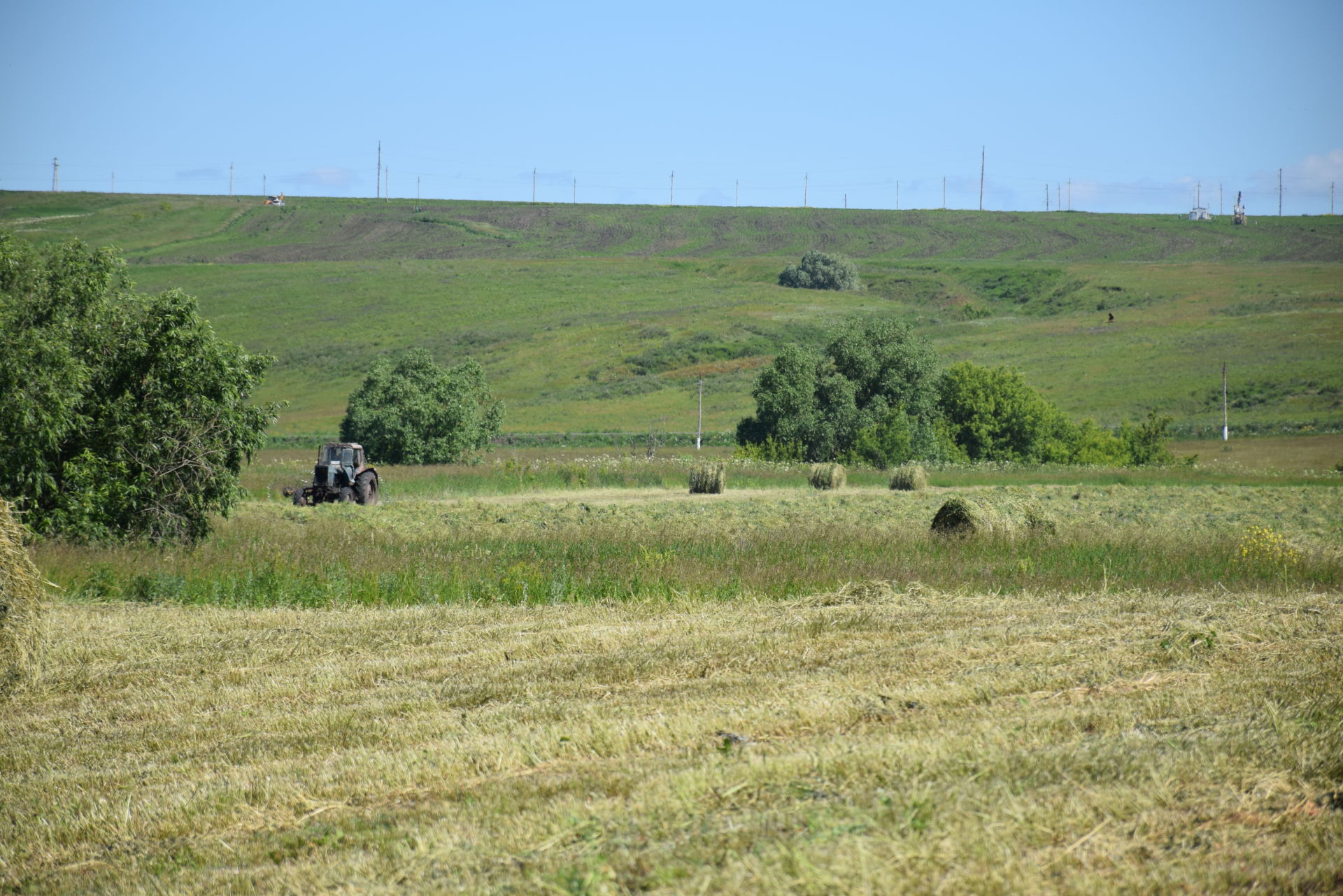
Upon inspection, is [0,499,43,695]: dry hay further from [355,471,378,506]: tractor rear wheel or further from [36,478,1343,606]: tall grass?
[355,471,378,506]: tractor rear wheel

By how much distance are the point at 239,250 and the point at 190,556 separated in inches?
5465

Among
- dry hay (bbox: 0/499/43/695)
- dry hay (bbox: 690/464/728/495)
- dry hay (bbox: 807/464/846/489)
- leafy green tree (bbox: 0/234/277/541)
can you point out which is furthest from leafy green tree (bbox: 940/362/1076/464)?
dry hay (bbox: 0/499/43/695)

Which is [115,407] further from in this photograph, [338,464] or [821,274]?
[821,274]

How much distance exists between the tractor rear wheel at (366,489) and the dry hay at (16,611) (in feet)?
68.0

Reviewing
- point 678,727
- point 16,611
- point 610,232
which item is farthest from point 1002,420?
point 610,232

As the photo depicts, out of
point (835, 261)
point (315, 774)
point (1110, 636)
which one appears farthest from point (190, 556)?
point (835, 261)

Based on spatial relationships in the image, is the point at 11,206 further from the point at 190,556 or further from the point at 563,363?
the point at 190,556

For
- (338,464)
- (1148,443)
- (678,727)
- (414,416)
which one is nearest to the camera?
(678,727)

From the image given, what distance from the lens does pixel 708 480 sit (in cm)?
3397

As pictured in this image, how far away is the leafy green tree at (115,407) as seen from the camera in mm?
15922

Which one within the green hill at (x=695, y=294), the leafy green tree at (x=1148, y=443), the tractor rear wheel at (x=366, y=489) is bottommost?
the tractor rear wheel at (x=366, y=489)

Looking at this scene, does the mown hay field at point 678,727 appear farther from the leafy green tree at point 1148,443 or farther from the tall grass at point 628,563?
the leafy green tree at point 1148,443

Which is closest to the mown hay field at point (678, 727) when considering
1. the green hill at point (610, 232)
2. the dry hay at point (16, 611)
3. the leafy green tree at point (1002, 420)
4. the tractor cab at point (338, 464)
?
the dry hay at point (16, 611)

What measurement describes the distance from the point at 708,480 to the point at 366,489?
1035cm
